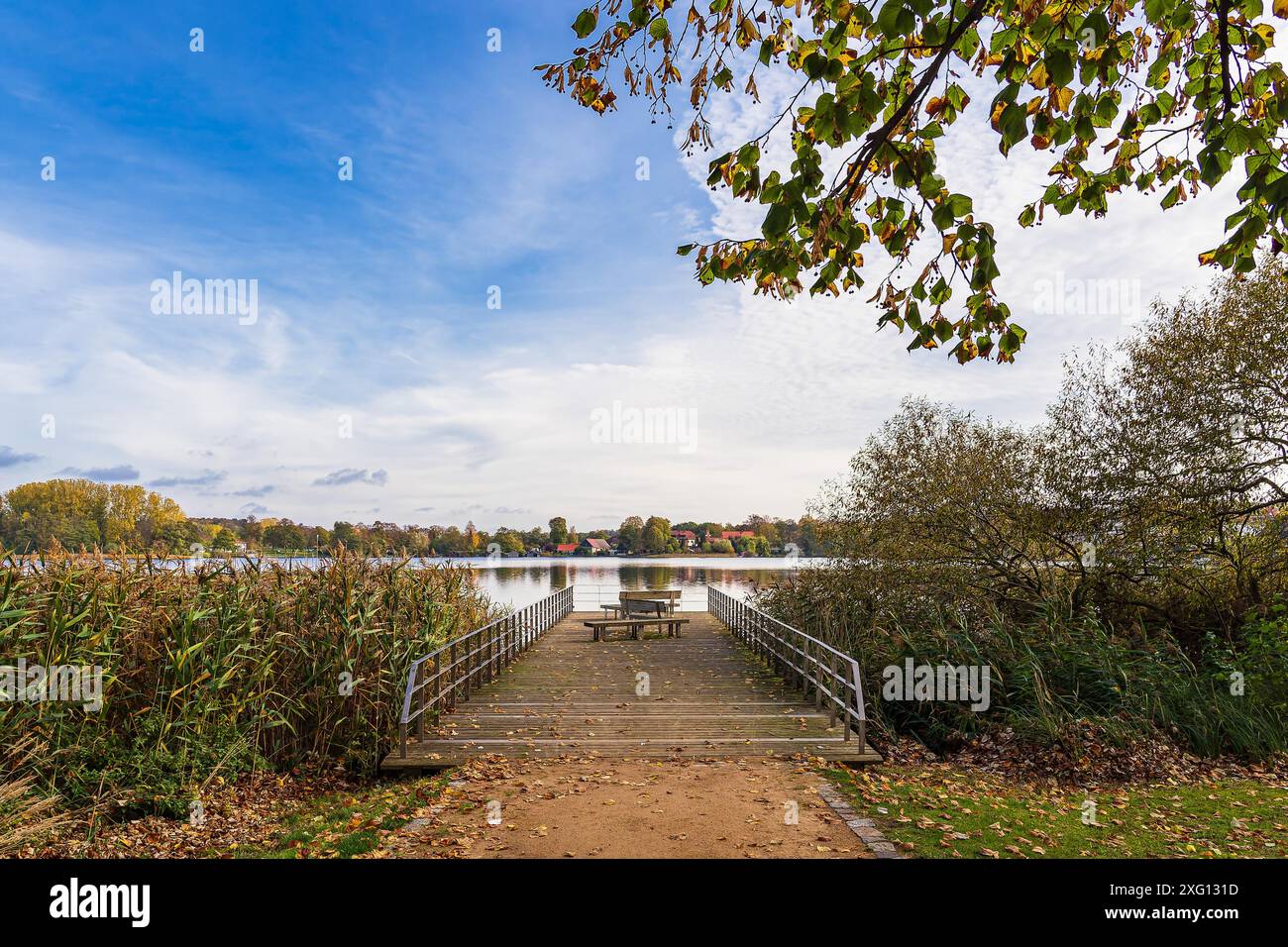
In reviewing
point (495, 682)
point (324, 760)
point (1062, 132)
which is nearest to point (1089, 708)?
point (1062, 132)

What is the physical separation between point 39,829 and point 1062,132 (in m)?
9.09

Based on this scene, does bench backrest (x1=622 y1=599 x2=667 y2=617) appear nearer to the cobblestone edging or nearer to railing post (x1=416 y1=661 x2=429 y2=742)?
railing post (x1=416 y1=661 x2=429 y2=742)

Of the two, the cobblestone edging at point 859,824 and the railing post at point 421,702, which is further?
the railing post at point 421,702

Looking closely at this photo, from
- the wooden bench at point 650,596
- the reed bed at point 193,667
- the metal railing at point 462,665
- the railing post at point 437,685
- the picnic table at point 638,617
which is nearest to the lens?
the reed bed at point 193,667

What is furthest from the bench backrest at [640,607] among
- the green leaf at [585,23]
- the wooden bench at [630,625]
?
the green leaf at [585,23]

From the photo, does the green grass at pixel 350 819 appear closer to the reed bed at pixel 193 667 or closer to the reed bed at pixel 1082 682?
the reed bed at pixel 193 667

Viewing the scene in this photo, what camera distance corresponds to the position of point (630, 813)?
6.35 meters

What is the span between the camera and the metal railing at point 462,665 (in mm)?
8297

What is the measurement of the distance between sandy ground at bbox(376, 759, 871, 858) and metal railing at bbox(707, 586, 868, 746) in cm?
135

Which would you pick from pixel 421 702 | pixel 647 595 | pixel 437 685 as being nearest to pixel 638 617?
pixel 647 595

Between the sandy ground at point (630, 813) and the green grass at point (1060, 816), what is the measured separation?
653mm

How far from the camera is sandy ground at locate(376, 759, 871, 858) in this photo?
220 inches

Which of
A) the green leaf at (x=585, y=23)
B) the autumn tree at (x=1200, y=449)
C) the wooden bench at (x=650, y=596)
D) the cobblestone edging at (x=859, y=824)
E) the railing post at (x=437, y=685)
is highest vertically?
the green leaf at (x=585, y=23)

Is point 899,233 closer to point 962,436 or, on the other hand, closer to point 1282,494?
point 962,436
